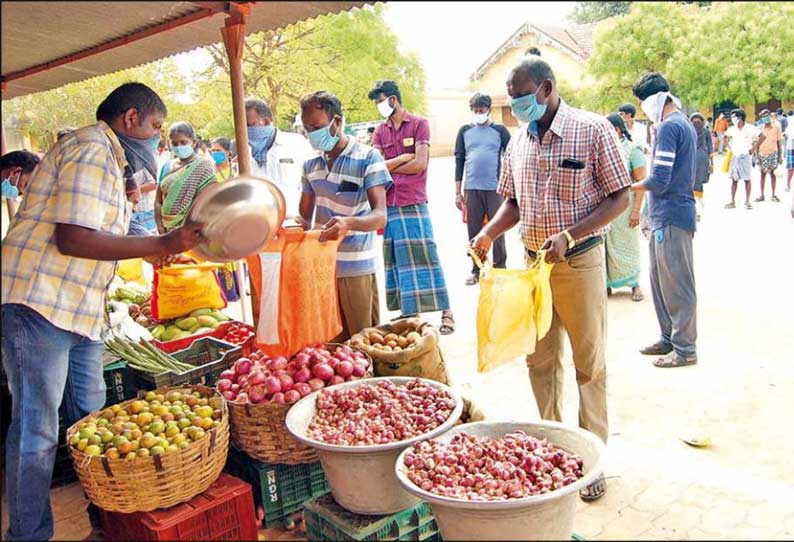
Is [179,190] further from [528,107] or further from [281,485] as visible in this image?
[528,107]

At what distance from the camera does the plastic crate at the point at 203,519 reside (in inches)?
107

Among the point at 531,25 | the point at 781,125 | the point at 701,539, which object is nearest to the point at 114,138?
the point at 701,539

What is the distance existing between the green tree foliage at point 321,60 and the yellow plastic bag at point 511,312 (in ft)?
19.2

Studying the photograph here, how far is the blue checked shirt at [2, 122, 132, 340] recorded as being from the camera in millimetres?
2553

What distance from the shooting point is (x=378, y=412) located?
306cm

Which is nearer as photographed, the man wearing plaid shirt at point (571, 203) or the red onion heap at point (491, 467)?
the red onion heap at point (491, 467)

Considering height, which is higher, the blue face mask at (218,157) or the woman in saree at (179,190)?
the blue face mask at (218,157)

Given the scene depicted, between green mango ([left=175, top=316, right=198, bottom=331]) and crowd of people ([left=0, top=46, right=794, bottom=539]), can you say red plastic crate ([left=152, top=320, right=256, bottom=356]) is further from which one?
crowd of people ([left=0, top=46, right=794, bottom=539])

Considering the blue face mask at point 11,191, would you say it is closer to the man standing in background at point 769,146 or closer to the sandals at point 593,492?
the sandals at point 593,492

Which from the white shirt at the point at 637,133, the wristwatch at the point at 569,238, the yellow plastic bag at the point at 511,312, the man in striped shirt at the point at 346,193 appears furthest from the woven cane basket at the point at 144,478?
the white shirt at the point at 637,133

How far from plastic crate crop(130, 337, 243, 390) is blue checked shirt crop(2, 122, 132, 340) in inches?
42.5

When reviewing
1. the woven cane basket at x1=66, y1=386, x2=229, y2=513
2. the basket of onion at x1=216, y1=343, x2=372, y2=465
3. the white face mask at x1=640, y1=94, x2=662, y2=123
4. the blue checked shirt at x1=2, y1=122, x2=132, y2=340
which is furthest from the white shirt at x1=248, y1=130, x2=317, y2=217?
the woven cane basket at x1=66, y1=386, x2=229, y2=513

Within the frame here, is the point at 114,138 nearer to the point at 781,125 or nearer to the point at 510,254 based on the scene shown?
the point at 510,254

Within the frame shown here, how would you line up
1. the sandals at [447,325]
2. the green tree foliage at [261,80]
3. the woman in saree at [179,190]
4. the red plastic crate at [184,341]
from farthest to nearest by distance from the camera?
the sandals at [447,325]
the green tree foliage at [261,80]
the woman in saree at [179,190]
the red plastic crate at [184,341]
